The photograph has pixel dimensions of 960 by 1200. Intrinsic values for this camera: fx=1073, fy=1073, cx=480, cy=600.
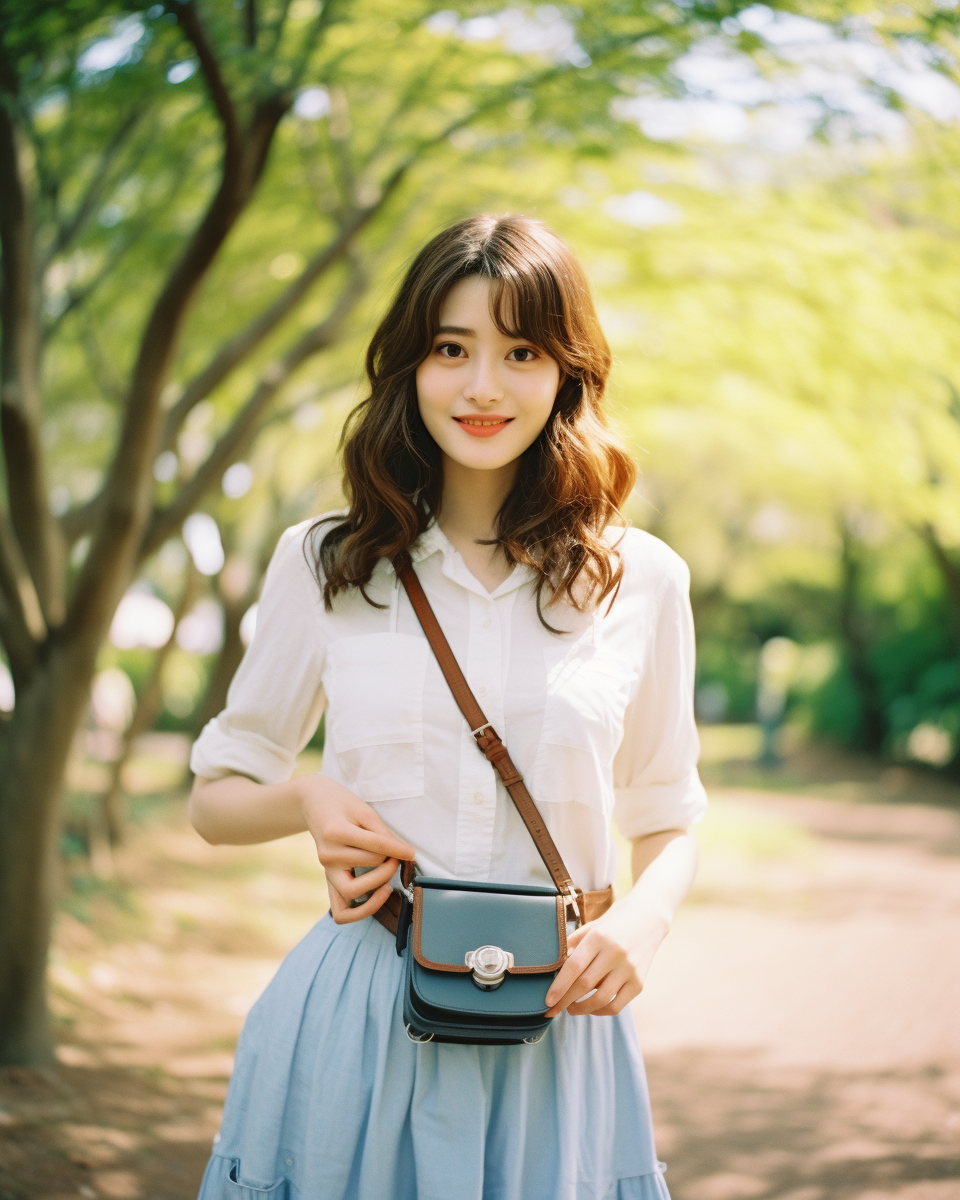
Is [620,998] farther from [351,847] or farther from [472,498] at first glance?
[472,498]

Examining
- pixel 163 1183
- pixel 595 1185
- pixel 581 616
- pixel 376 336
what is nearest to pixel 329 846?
pixel 581 616

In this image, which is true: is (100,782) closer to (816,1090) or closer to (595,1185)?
(816,1090)

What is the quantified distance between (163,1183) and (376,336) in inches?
128

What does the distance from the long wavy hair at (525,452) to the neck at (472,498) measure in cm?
2

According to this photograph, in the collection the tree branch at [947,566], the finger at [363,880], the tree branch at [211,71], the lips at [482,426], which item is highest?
the tree branch at [211,71]

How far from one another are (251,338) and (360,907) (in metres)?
3.55

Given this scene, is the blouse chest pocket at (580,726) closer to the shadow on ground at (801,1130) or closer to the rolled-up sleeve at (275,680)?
the rolled-up sleeve at (275,680)

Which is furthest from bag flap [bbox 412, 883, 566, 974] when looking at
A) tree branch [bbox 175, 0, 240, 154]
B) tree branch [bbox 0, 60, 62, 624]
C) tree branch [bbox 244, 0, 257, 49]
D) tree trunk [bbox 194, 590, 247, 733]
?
tree trunk [bbox 194, 590, 247, 733]

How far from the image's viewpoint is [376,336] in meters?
1.84

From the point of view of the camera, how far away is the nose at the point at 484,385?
1.68m

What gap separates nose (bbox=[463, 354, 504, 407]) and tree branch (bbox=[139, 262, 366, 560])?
3.13 m

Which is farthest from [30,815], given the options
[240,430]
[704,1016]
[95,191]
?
[704,1016]

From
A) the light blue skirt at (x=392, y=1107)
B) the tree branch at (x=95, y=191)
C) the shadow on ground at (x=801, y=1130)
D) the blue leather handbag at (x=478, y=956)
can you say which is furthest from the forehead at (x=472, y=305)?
the shadow on ground at (x=801, y=1130)

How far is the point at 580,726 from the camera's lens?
1633 millimetres
